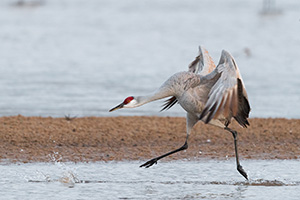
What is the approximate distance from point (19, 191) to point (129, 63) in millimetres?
11754

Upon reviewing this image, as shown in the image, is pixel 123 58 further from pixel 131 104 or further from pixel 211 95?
pixel 211 95

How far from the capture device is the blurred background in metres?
12.4

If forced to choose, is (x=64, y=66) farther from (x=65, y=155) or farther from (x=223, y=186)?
(x=223, y=186)

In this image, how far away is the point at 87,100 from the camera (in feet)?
41.5

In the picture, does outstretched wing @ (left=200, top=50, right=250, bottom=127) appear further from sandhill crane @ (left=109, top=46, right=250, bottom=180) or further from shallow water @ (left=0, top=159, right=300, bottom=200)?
shallow water @ (left=0, top=159, right=300, bottom=200)

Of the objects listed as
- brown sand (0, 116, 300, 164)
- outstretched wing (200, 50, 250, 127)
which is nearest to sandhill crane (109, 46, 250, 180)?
outstretched wing (200, 50, 250, 127)

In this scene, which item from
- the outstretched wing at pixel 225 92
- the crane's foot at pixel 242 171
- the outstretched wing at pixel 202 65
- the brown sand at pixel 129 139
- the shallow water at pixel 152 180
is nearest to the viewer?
the shallow water at pixel 152 180

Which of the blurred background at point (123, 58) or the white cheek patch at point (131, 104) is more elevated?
the white cheek patch at point (131, 104)

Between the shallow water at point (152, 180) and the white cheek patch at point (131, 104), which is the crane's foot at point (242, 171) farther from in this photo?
the white cheek patch at point (131, 104)

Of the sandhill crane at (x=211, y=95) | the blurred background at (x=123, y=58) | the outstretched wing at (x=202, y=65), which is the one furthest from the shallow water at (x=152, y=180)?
the blurred background at (x=123, y=58)

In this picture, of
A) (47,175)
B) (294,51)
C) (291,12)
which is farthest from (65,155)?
(291,12)

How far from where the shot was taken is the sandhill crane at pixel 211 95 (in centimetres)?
696

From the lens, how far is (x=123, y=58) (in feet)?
63.8

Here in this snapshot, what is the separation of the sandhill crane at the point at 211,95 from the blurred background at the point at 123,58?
3935mm
